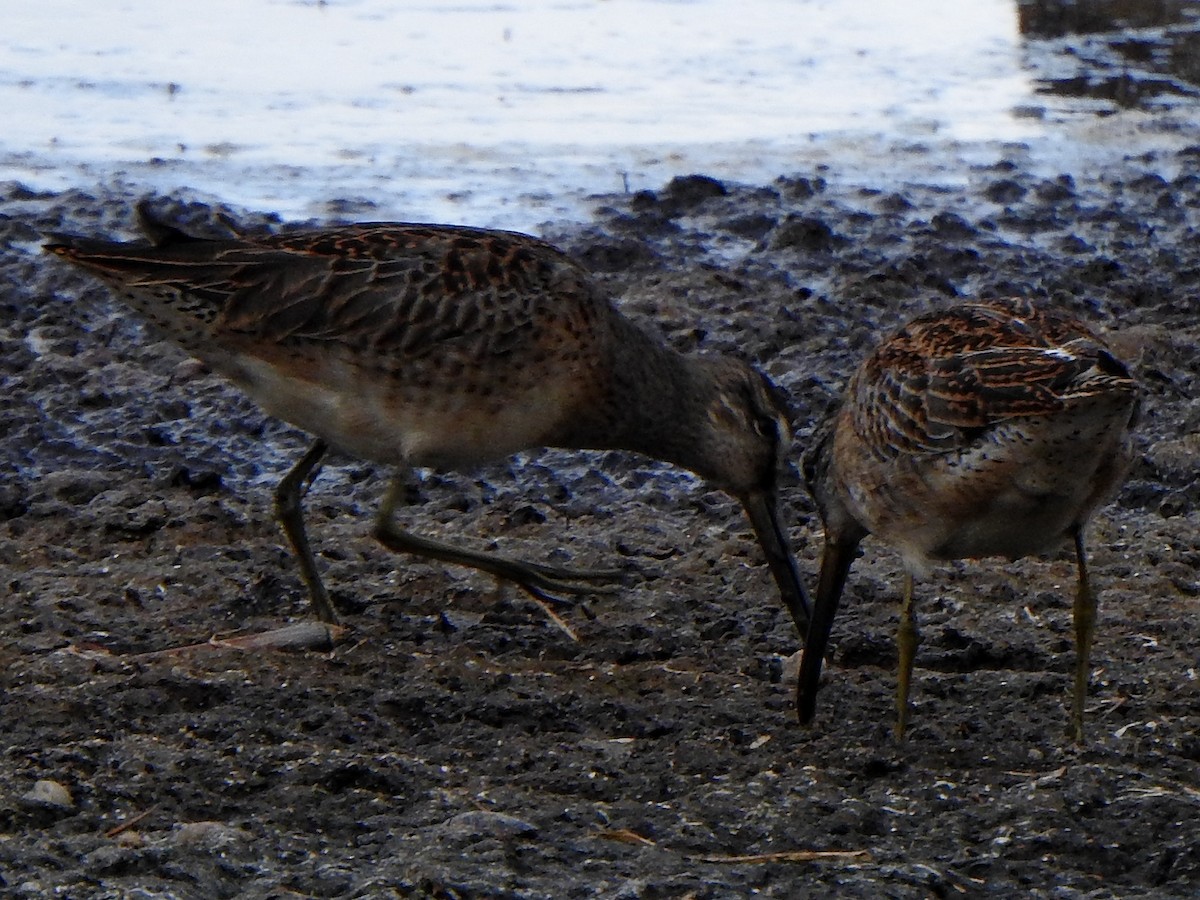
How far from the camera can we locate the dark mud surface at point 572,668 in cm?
354

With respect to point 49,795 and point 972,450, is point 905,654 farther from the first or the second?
point 49,795

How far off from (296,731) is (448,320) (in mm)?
1399

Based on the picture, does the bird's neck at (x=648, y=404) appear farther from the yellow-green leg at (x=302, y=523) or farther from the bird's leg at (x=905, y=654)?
the bird's leg at (x=905, y=654)

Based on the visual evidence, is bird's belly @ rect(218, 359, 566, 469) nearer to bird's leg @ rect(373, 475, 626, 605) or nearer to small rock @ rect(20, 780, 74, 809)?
bird's leg @ rect(373, 475, 626, 605)

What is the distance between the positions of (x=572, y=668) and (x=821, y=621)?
625 mm

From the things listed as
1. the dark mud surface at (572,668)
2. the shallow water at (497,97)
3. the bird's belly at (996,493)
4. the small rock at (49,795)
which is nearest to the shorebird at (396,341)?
the dark mud surface at (572,668)

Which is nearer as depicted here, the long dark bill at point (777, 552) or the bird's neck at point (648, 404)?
the long dark bill at point (777, 552)

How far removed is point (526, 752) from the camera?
4066 mm

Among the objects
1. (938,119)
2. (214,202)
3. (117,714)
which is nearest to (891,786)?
(117,714)

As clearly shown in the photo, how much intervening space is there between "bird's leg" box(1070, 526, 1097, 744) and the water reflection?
6735 millimetres

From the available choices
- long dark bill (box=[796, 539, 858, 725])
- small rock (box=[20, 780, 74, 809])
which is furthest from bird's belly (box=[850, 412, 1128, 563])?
small rock (box=[20, 780, 74, 809])

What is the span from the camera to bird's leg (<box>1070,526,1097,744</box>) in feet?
13.8

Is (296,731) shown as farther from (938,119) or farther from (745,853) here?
(938,119)

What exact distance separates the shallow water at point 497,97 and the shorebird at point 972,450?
13.3 ft
